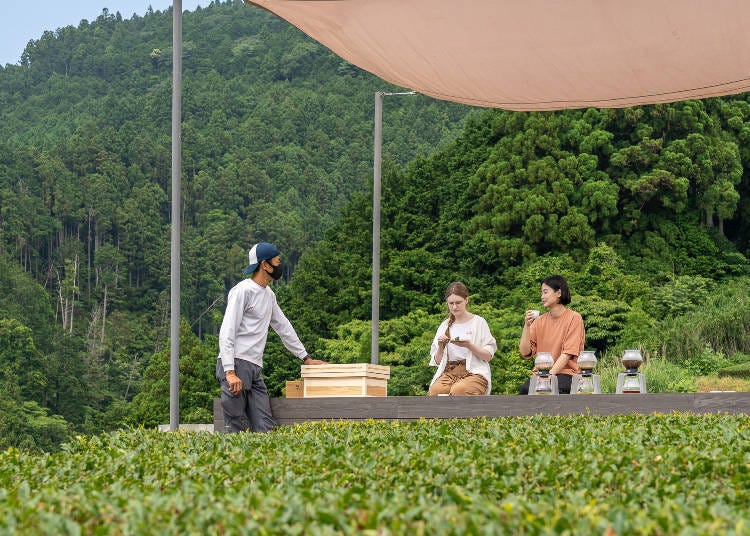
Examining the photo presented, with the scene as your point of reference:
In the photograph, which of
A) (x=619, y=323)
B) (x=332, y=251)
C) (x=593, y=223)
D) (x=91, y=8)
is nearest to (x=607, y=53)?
(x=619, y=323)

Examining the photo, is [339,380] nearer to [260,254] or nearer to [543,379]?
[260,254]

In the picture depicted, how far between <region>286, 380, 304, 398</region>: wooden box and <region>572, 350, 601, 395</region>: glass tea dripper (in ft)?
7.90

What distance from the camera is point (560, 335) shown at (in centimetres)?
1019

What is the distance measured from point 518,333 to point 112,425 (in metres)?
32.5

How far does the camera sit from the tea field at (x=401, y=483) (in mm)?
3561

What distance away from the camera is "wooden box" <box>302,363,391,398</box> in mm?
10055

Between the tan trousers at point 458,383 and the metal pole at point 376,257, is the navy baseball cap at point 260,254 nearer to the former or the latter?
the tan trousers at point 458,383

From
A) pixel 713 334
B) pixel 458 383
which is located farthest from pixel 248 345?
pixel 713 334

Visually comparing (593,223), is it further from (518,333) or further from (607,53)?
(607,53)

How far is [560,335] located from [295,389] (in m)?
2.29

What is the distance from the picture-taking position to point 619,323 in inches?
1129

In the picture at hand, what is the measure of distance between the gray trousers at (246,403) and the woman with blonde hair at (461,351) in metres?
1.46

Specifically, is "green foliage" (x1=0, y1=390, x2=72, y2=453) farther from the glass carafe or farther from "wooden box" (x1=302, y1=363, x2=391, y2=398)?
the glass carafe

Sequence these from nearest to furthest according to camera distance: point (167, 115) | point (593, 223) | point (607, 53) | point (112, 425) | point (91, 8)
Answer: point (607, 53), point (593, 223), point (112, 425), point (167, 115), point (91, 8)
